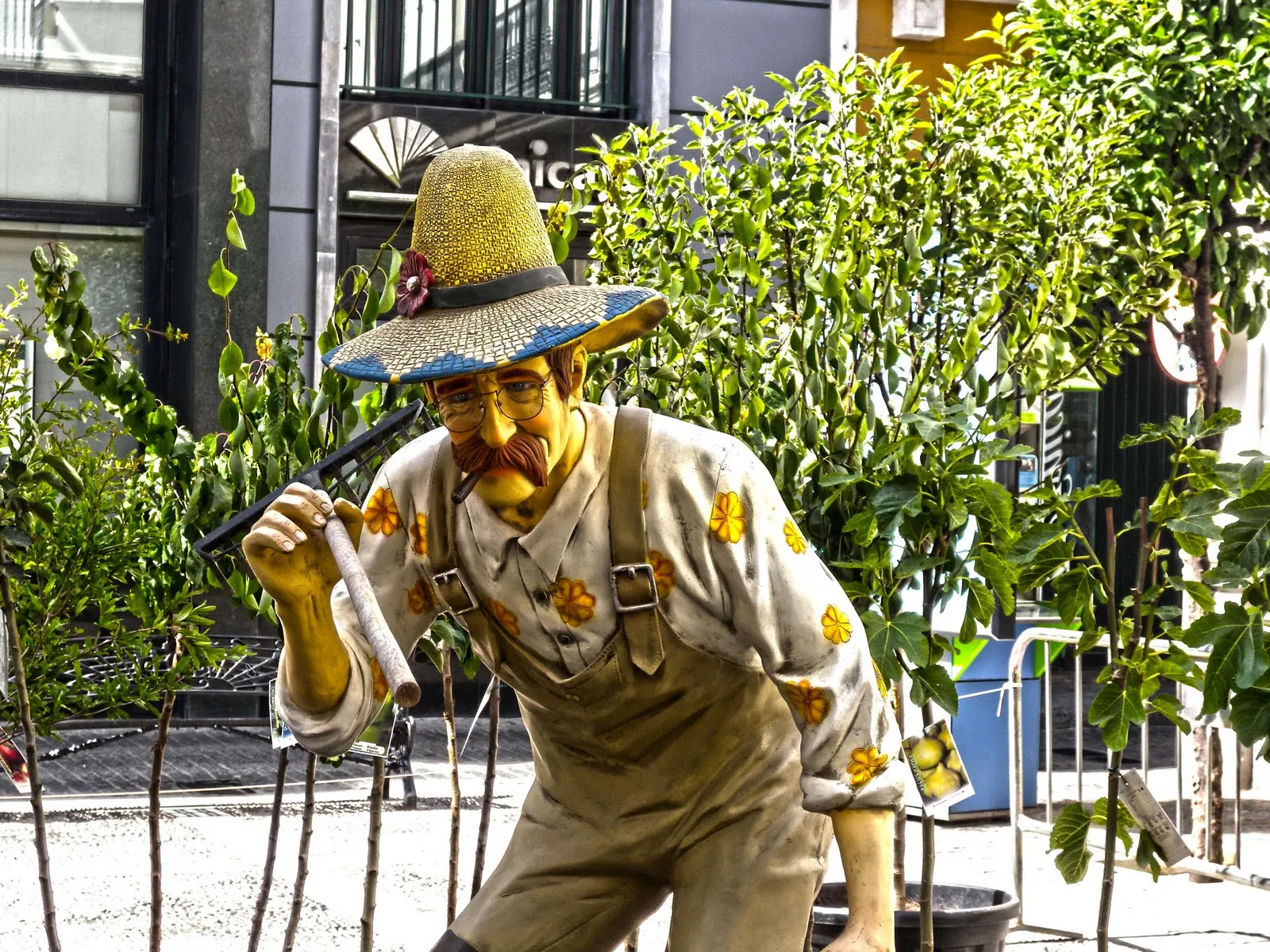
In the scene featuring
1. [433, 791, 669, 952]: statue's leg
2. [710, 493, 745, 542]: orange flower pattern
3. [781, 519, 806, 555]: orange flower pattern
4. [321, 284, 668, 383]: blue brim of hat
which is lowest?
[433, 791, 669, 952]: statue's leg

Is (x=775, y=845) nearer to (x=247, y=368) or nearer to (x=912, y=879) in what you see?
(x=247, y=368)

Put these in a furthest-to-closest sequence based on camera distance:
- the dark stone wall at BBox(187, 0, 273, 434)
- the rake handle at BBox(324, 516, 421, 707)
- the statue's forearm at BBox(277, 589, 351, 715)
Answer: the dark stone wall at BBox(187, 0, 273, 434) → the statue's forearm at BBox(277, 589, 351, 715) → the rake handle at BBox(324, 516, 421, 707)

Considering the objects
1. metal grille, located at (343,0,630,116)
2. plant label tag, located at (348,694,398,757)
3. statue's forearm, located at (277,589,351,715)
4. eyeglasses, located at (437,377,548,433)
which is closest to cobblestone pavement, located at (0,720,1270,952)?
plant label tag, located at (348,694,398,757)

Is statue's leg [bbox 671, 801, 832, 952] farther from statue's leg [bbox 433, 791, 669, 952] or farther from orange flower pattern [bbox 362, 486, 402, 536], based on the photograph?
orange flower pattern [bbox 362, 486, 402, 536]

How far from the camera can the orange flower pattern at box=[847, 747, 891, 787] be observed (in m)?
2.70

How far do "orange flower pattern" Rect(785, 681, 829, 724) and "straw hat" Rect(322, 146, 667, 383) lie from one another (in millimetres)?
Result: 611

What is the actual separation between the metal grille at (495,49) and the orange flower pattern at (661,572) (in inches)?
412

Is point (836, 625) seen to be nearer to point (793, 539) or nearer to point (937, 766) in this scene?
point (793, 539)

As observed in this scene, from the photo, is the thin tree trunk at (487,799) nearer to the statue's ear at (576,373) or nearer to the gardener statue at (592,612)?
the gardener statue at (592,612)

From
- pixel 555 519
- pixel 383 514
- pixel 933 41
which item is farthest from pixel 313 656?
pixel 933 41

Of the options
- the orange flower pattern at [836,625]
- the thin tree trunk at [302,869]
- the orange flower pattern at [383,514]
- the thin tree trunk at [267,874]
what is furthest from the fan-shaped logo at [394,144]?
the orange flower pattern at [836,625]

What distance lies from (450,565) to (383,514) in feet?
0.47

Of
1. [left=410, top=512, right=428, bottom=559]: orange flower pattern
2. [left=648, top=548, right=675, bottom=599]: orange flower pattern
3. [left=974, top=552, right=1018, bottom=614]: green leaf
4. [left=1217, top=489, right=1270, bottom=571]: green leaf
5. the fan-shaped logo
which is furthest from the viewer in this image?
the fan-shaped logo

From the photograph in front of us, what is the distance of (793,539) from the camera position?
9.28ft
